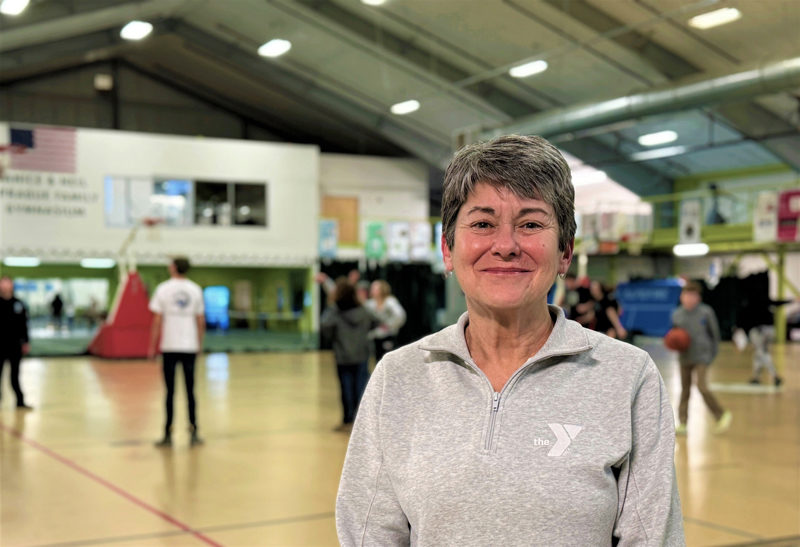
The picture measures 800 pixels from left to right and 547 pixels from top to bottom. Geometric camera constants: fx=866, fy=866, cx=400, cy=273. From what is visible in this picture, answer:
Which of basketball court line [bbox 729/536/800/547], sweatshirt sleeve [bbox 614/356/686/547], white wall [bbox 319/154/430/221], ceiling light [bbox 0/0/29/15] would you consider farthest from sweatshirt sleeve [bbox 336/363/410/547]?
white wall [bbox 319/154/430/221]

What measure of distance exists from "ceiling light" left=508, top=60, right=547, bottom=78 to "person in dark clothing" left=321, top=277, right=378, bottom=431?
565 cm

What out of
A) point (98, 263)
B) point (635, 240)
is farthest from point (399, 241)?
point (98, 263)

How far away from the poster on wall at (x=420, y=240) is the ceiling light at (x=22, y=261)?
10529 mm

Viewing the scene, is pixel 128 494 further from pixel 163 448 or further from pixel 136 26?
pixel 136 26

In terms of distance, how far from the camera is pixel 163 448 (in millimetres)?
8492

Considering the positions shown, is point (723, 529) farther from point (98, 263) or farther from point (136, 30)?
point (136, 30)

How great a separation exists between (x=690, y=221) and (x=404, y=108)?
9.57m

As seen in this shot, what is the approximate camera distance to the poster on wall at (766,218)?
19922mm

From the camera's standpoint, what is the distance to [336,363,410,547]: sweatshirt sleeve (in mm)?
1894

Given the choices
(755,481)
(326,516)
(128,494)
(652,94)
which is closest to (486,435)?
(326,516)

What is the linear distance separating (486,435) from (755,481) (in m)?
6.10

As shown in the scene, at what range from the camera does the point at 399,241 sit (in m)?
26.0

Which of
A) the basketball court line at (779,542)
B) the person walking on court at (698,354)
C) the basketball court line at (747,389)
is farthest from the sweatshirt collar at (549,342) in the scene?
the basketball court line at (747,389)

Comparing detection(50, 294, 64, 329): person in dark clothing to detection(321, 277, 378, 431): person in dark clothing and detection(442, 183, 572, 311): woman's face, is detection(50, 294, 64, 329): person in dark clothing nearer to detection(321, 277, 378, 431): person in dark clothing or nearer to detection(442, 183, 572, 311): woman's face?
detection(321, 277, 378, 431): person in dark clothing
